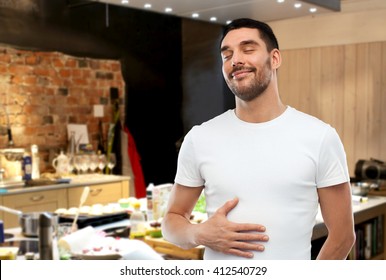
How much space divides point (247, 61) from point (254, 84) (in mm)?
46

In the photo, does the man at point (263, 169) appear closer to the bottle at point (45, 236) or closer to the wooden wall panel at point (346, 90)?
the wooden wall panel at point (346, 90)

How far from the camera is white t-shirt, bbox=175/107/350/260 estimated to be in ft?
3.51

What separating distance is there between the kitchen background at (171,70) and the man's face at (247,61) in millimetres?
149

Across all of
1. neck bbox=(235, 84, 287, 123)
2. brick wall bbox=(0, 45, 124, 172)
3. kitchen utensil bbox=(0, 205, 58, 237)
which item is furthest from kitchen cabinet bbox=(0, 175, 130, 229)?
neck bbox=(235, 84, 287, 123)

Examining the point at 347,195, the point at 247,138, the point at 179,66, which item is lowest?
the point at 347,195

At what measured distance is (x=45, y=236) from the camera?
1.40m

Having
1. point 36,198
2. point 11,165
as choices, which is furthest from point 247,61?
point 11,165

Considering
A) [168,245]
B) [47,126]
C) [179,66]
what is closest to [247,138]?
[179,66]

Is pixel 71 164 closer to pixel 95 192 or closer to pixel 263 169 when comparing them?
pixel 95 192

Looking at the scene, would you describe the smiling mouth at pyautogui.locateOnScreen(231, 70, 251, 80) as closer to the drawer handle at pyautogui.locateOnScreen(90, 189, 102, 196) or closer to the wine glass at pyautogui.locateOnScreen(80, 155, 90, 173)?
the drawer handle at pyautogui.locateOnScreen(90, 189, 102, 196)

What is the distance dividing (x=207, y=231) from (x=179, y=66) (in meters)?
0.71

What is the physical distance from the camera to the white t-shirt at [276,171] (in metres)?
1.07

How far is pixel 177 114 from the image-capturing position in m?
1.55
